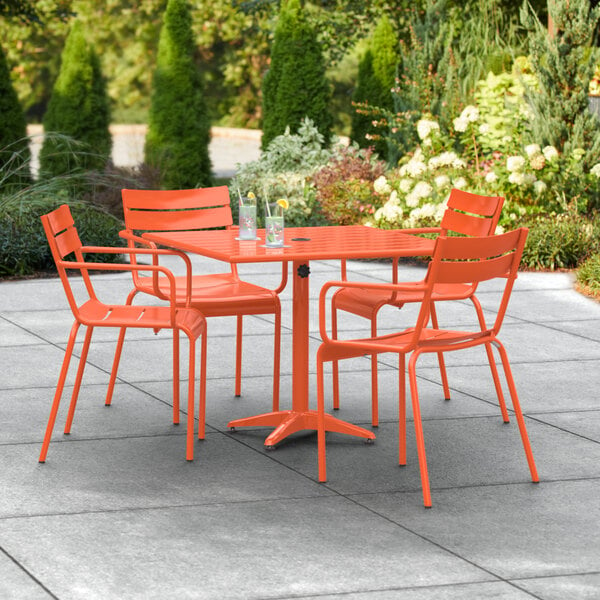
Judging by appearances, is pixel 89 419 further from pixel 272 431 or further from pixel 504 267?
pixel 504 267

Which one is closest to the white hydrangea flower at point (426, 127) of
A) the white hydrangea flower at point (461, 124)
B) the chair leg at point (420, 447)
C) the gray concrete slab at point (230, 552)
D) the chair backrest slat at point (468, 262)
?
the white hydrangea flower at point (461, 124)

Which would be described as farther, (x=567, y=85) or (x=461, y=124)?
(x=461, y=124)

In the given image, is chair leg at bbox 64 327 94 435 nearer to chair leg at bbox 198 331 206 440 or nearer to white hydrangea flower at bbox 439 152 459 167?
chair leg at bbox 198 331 206 440

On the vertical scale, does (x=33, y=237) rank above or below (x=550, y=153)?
below

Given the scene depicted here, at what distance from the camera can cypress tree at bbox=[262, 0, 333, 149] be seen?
1486 cm

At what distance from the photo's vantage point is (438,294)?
5.81 metres

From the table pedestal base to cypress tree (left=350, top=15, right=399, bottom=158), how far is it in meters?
9.87

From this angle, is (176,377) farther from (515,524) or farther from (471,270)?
(515,524)

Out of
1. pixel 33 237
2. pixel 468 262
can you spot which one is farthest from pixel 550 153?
pixel 468 262

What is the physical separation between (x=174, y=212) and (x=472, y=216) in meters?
1.61

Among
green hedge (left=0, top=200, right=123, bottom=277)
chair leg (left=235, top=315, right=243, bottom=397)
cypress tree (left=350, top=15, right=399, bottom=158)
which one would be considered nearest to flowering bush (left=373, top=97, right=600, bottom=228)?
green hedge (left=0, top=200, right=123, bottom=277)

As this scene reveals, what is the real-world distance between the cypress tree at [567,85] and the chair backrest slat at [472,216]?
5582 millimetres

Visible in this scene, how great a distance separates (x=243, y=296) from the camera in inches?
226

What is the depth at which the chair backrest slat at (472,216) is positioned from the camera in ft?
19.5
